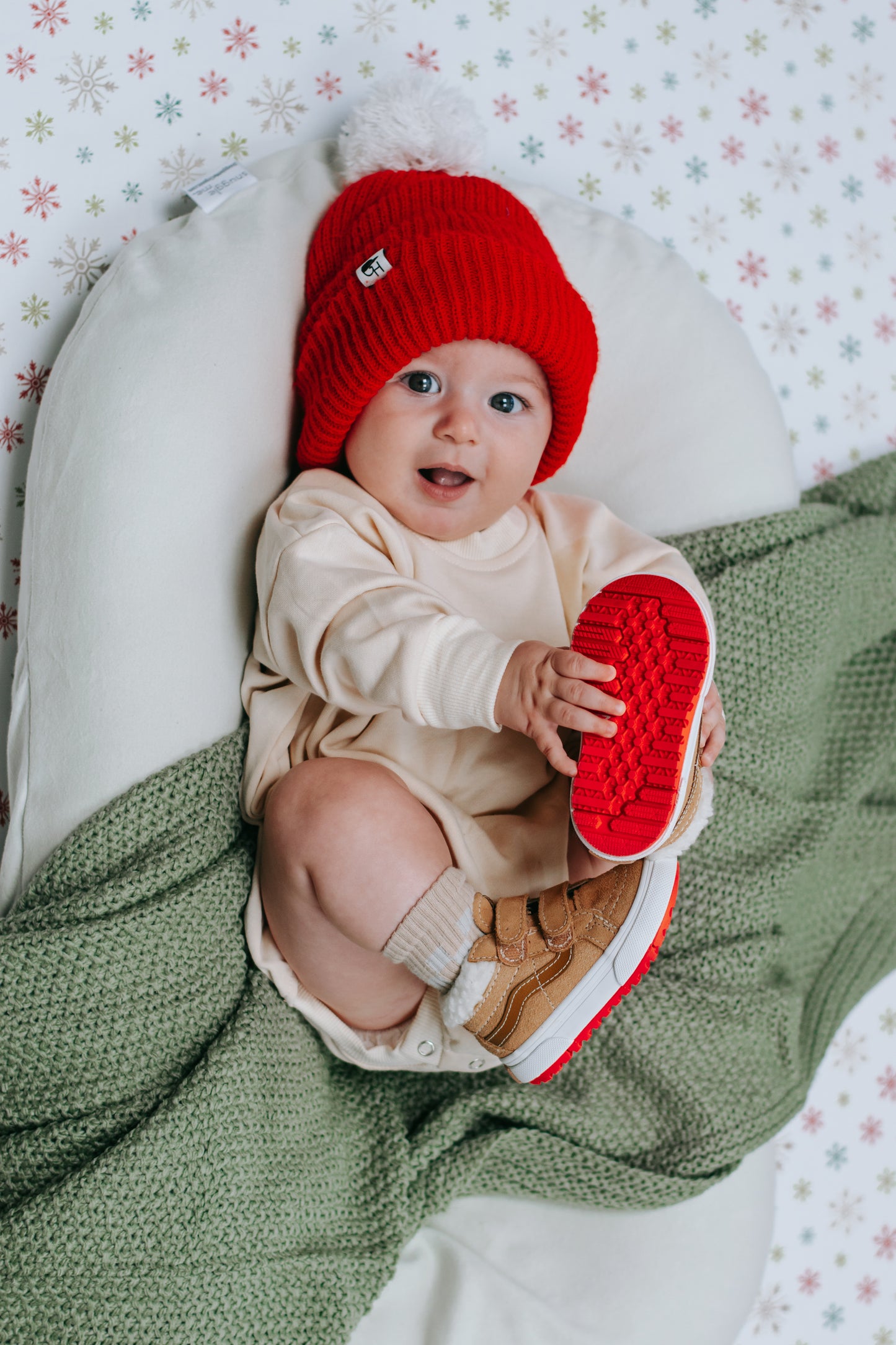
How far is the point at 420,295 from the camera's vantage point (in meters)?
0.90

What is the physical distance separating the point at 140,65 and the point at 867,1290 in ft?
5.21

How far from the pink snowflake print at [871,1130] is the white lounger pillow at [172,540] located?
8.4 inches

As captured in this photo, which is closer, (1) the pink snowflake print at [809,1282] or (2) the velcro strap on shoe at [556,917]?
(2) the velcro strap on shoe at [556,917]

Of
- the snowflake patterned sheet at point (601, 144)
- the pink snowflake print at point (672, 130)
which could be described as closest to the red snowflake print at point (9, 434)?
the snowflake patterned sheet at point (601, 144)

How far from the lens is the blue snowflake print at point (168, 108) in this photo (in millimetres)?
1100

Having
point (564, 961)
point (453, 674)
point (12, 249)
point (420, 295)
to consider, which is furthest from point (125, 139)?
point (564, 961)

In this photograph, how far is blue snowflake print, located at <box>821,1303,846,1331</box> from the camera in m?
1.22

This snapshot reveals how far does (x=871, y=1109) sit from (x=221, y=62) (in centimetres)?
140

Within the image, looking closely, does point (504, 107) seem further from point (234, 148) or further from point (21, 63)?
point (21, 63)

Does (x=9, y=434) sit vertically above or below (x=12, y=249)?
A: below

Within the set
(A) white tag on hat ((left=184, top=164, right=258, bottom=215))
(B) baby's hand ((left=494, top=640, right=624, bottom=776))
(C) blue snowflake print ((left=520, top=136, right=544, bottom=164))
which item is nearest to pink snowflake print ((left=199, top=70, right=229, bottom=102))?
(A) white tag on hat ((left=184, top=164, right=258, bottom=215))

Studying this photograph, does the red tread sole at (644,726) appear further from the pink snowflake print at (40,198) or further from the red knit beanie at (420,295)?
the pink snowflake print at (40,198)

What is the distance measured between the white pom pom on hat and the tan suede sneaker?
701 mm

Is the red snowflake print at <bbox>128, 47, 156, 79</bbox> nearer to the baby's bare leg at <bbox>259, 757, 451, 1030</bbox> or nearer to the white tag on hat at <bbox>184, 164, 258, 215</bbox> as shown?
the white tag on hat at <bbox>184, 164, 258, 215</bbox>
